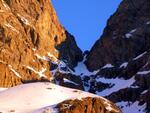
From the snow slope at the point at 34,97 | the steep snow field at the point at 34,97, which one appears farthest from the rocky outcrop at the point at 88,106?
Answer: the steep snow field at the point at 34,97

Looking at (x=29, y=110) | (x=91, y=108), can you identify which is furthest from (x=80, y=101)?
(x=29, y=110)

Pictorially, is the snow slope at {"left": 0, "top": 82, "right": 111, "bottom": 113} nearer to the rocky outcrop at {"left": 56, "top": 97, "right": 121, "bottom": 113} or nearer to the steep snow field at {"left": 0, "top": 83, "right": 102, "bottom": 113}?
the steep snow field at {"left": 0, "top": 83, "right": 102, "bottom": 113}

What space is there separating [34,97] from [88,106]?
11.7 m

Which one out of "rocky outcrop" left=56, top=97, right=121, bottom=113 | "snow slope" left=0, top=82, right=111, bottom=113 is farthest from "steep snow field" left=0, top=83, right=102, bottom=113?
"rocky outcrop" left=56, top=97, right=121, bottom=113

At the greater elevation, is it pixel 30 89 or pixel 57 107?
pixel 30 89

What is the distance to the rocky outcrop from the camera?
373ft

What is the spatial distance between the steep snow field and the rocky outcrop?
7.56 feet

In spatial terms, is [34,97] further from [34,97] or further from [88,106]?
[88,106]

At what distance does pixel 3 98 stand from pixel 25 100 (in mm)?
5121

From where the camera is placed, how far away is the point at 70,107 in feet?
372

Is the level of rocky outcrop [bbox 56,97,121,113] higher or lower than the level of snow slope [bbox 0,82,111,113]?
lower

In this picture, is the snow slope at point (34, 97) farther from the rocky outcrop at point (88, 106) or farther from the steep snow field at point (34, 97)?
the rocky outcrop at point (88, 106)

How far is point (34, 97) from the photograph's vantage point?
122188 millimetres

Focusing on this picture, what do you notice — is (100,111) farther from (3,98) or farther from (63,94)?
(3,98)
